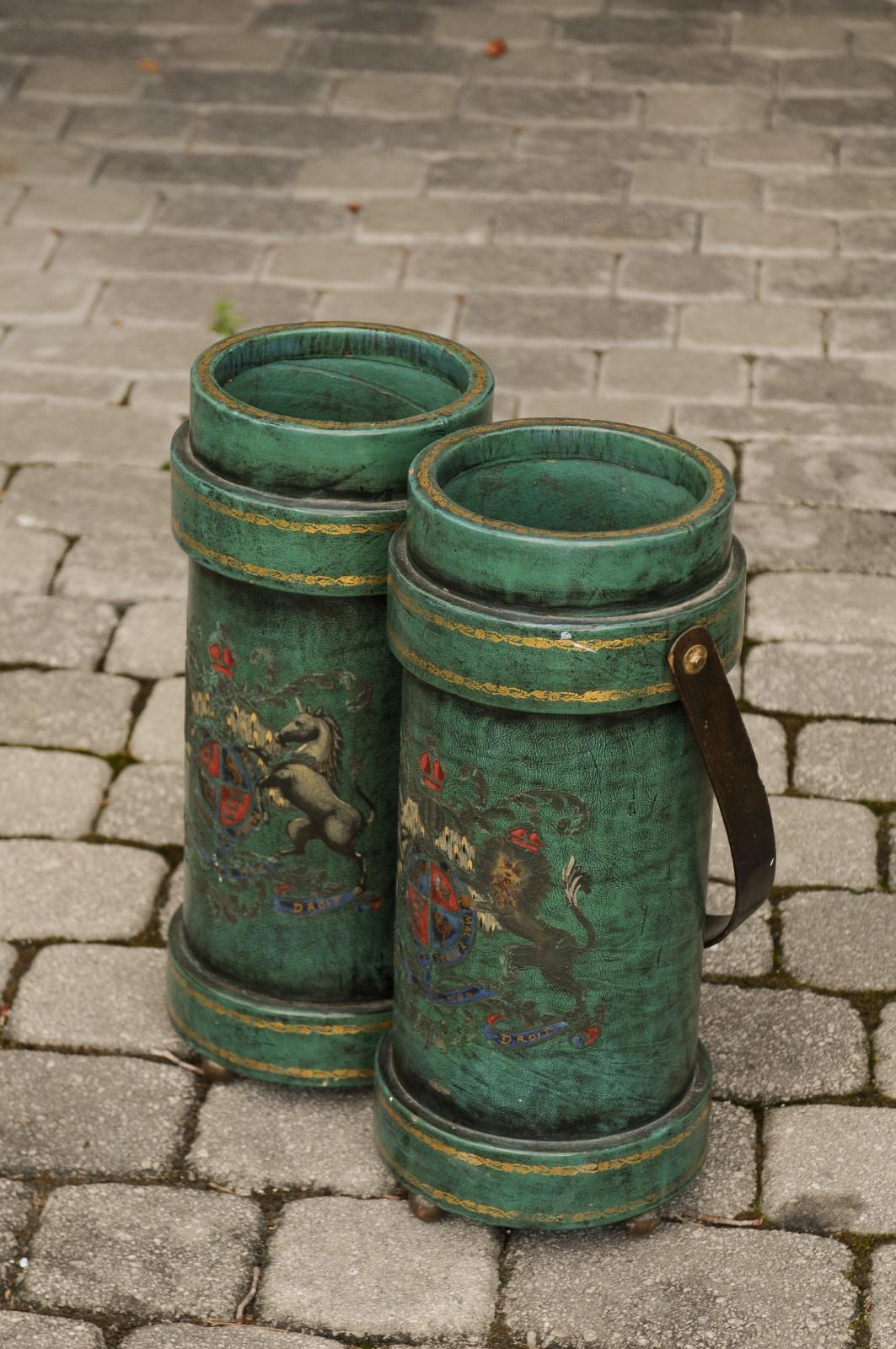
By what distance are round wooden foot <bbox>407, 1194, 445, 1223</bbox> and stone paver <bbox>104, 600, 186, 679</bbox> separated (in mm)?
1804

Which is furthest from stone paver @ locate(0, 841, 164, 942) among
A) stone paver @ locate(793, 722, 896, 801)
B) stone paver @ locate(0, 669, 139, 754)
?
stone paver @ locate(793, 722, 896, 801)

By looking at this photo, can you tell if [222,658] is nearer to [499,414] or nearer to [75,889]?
[75,889]

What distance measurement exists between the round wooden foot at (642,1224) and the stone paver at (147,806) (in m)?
1.41

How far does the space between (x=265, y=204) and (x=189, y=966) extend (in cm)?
423

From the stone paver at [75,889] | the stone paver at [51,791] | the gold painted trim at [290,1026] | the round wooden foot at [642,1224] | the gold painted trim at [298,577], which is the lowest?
the stone paver at [51,791]

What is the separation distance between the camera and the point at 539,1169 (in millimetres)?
2865

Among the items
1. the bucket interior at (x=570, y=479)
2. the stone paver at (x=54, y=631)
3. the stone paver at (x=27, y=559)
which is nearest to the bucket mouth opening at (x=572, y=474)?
the bucket interior at (x=570, y=479)

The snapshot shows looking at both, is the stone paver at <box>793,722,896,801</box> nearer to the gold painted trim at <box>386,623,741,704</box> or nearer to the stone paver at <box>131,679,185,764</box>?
the stone paver at <box>131,679,185,764</box>

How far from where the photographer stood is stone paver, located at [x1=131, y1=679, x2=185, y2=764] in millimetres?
4238

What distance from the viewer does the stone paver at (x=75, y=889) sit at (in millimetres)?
3701

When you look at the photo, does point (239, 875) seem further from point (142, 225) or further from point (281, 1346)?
point (142, 225)

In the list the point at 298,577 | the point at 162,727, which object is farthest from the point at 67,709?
the point at 298,577

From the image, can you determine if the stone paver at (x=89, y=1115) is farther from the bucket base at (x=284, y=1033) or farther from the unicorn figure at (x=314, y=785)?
the unicorn figure at (x=314, y=785)

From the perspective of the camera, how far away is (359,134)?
24.0ft
